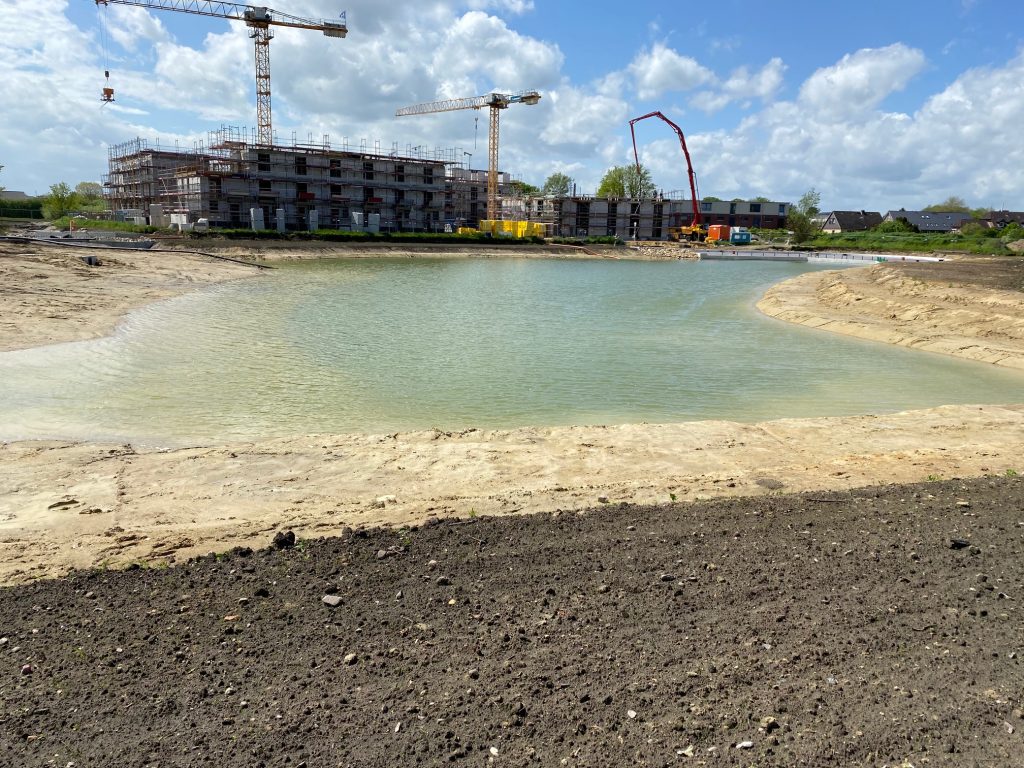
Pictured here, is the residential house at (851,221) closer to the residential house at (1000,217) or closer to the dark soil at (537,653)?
the residential house at (1000,217)

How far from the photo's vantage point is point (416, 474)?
37.3 feet

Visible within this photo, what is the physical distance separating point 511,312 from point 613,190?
13559 cm

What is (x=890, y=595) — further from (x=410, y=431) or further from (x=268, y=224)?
(x=268, y=224)

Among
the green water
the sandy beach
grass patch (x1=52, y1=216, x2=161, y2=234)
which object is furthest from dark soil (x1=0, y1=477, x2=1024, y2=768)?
grass patch (x1=52, y1=216, x2=161, y2=234)

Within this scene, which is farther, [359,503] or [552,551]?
[359,503]

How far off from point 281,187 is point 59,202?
35.4 m

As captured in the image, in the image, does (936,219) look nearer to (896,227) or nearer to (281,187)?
(896,227)

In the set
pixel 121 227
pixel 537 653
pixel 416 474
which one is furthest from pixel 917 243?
pixel 537 653

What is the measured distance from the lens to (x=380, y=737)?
4648mm

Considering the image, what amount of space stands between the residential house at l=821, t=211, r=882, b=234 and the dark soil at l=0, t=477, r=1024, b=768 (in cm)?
18427

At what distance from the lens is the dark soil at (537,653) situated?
4598 millimetres

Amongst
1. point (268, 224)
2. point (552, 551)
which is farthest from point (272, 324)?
point (268, 224)

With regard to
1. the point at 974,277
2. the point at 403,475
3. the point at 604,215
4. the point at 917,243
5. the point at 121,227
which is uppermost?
the point at 604,215

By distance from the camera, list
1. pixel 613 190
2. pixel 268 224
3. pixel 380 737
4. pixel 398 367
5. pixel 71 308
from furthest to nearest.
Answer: pixel 613 190 → pixel 268 224 → pixel 71 308 → pixel 398 367 → pixel 380 737
